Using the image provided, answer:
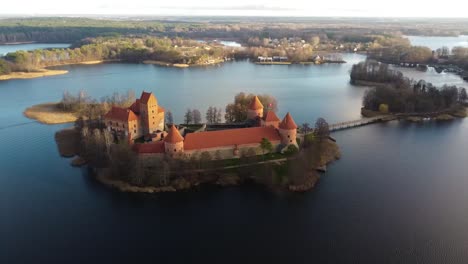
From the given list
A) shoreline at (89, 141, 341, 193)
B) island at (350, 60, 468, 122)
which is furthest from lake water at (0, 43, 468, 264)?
island at (350, 60, 468, 122)

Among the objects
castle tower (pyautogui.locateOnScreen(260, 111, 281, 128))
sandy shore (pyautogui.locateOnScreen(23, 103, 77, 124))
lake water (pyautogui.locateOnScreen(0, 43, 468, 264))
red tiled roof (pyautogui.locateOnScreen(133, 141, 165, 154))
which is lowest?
lake water (pyautogui.locateOnScreen(0, 43, 468, 264))

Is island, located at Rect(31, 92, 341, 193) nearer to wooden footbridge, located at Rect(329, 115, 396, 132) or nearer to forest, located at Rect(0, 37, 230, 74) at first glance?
wooden footbridge, located at Rect(329, 115, 396, 132)

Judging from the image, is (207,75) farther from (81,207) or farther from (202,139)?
(81,207)

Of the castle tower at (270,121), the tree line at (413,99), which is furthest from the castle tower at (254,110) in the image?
the tree line at (413,99)

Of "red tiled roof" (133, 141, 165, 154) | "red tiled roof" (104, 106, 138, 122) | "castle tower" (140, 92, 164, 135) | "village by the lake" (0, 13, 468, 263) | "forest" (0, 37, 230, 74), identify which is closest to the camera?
"village by the lake" (0, 13, 468, 263)

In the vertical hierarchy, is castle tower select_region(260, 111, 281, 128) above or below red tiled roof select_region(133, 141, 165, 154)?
above

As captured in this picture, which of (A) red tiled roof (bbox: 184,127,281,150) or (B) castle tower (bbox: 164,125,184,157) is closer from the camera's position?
(B) castle tower (bbox: 164,125,184,157)

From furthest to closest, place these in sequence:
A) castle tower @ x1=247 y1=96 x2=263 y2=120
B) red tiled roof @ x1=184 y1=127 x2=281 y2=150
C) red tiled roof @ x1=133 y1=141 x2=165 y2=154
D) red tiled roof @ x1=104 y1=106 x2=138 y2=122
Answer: castle tower @ x1=247 y1=96 x2=263 y2=120 → red tiled roof @ x1=104 y1=106 x2=138 y2=122 → red tiled roof @ x1=184 y1=127 x2=281 y2=150 → red tiled roof @ x1=133 y1=141 x2=165 y2=154

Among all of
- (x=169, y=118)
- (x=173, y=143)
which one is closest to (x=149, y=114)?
(x=173, y=143)

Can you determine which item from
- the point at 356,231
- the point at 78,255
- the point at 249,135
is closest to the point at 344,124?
the point at 249,135
